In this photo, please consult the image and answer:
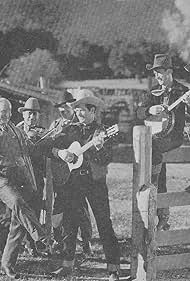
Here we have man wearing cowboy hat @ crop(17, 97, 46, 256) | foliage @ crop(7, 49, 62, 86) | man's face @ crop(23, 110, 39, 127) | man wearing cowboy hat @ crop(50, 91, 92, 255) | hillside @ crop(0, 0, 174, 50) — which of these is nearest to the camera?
man wearing cowboy hat @ crop(50, 91, 92, 255)

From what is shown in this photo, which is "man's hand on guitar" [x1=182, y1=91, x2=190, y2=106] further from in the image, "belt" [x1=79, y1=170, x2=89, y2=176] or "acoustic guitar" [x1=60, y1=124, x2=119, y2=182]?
"belt" [x1=79, y1=170, x2=89, y2=176]

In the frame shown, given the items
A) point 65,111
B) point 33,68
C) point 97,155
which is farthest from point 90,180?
point 33,68

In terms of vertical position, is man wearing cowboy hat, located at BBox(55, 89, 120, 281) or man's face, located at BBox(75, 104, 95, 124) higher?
man's face, located at BBox(75, 104, 95, 124)

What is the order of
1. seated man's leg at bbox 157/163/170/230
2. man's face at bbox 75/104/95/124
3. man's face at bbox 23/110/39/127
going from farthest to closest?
seated man's leg at bbox 157/163/170/230 < man's face at bbox 23/110/39/127 < man's face at bbox 75/104/95/124

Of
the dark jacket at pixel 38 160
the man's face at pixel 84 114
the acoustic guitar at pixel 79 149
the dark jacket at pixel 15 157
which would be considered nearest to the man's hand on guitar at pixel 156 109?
the man's face at pixel 84 114

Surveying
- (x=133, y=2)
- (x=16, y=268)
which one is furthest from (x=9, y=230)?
(x=133, y=2)

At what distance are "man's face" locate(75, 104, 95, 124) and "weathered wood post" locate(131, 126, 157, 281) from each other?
0.59m

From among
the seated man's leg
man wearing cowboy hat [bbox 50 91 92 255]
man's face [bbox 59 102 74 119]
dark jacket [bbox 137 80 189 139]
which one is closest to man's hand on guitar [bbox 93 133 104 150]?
man wearing cowboy hat [bbox 50 91 92 255]

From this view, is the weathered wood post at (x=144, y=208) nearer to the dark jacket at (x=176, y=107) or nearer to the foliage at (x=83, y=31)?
the dark jacket at (x=176, y=107)

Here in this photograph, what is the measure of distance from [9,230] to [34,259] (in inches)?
22.0

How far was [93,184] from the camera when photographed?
16.3ft

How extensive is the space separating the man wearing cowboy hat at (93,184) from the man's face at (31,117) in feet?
2.15

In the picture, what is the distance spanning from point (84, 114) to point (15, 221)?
115cm

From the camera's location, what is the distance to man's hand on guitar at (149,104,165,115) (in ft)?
18.0
